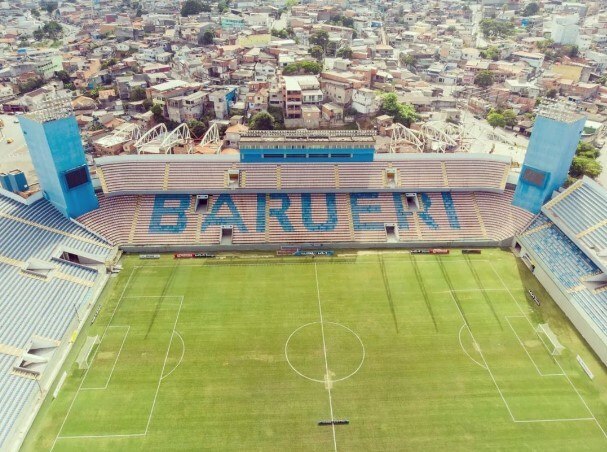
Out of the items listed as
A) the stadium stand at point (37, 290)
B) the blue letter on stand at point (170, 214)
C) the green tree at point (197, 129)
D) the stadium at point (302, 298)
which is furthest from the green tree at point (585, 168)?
the stadium stand at point (37, 290)

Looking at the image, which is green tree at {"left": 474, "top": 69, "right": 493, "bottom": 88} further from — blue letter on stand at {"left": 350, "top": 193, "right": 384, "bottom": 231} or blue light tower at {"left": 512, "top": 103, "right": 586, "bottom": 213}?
blue letter on stand at {"left": 350, "top": 193, "right": 384, "bottom": 231}

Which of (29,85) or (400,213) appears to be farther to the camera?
(29,85)

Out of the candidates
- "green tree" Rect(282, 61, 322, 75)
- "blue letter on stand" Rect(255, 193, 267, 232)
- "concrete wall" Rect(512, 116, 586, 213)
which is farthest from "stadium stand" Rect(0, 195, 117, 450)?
"green tree" Rect(282, 61, 322, 75)

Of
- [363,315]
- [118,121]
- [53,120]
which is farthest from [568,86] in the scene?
[53,120]

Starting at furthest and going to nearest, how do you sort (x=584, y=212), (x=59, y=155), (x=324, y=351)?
1. (x=584, y=212)
2. (x=59, y=155)
3. (x=324, y=351)

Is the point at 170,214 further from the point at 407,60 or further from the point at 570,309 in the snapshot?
the point at 407,60

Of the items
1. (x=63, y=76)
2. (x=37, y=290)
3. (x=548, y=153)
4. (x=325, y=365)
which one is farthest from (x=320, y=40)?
(x=325, y=365)
